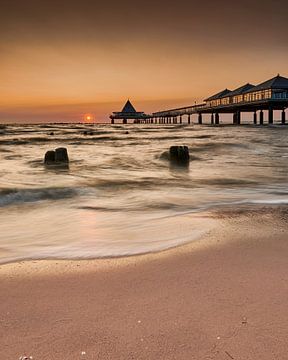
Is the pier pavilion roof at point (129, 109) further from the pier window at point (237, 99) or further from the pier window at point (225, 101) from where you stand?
the pier window at point (237, 99)

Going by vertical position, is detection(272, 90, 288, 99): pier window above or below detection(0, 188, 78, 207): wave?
above

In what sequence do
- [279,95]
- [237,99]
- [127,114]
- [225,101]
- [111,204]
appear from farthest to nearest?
1. [127,114]
2. [225,101]
3. [237,99]
4. [279,95]
5. [111,204]

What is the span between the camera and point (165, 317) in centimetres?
206

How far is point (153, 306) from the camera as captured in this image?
7.23 feet

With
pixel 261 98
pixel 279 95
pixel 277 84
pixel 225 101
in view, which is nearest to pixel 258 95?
pixel 261 98

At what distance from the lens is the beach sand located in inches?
69.7

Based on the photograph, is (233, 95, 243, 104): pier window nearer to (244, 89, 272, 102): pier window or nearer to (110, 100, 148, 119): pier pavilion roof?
(244, 89, 272, 102): pier window

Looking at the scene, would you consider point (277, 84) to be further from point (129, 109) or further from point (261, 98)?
point (129, 109)

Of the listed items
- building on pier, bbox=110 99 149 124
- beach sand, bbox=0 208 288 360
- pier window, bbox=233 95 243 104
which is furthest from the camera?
building on pier, bbox=110 99 149 124

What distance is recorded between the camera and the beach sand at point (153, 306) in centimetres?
177

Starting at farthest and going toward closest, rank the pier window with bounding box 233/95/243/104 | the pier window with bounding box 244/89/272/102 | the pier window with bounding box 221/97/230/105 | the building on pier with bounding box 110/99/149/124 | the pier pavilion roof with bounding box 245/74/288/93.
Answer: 1. the building on pier with bounding box 110/99/149/124
2. the pier window with bounding box 221/97/230/105
3. the pier window with bounding box 233/95/243/104
4. the pier window with bounding box 244/89/272/102
5. the pier pavilion roof with bounding box 245/74/288/93

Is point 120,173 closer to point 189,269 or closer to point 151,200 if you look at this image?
point 151,200

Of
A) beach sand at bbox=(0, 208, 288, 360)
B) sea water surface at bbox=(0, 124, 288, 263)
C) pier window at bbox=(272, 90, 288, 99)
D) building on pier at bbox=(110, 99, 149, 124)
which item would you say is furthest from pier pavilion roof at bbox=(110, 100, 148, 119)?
beach sand at bbox=(0, 208, 288, 360)

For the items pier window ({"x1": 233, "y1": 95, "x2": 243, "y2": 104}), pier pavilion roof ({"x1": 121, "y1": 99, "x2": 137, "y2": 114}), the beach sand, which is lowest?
the beach sand
